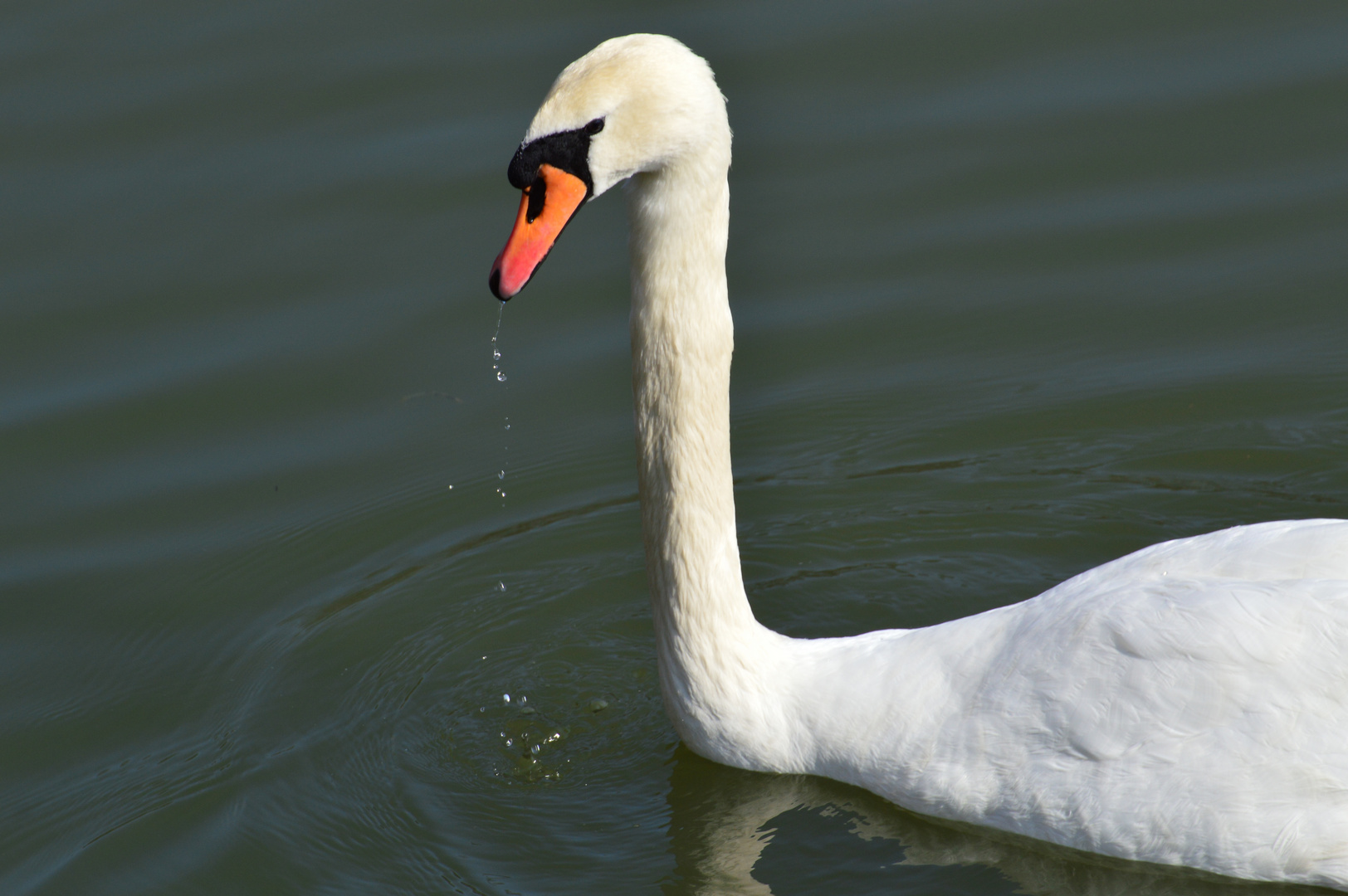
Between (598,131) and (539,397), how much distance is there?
326 cm

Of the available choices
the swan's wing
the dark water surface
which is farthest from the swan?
the dark water surface

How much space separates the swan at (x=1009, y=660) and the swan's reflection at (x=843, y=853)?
107 millimetres

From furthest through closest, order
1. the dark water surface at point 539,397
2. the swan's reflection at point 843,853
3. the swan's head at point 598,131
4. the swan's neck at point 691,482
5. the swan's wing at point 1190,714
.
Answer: the dark water surface at point 539,397, the swan's neck at point 691,482, the swan's reflection at point 843,853, the swan's head at point 598,131, the swan's wing at point 1190,714

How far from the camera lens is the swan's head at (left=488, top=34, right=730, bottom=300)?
459 cm

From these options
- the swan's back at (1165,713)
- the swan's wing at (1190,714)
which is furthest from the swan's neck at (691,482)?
the swan's wing at (1190,714)

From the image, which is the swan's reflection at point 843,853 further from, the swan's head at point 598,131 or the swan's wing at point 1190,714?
the swan's head at point 598,131

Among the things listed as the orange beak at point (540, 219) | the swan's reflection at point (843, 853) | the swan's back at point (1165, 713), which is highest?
the orange beak at point (540, 219)

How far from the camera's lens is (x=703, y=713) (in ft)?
17.7

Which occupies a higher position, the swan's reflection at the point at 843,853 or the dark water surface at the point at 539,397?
the dark water surface at the point at 539,397

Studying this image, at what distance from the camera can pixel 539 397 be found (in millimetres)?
7785

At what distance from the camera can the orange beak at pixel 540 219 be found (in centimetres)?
464

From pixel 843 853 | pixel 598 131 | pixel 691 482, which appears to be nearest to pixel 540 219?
pixel 598 131

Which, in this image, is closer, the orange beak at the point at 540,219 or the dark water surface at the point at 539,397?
the orange beak at the point at 540,219

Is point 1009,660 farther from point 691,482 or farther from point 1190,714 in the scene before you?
point 691,482
